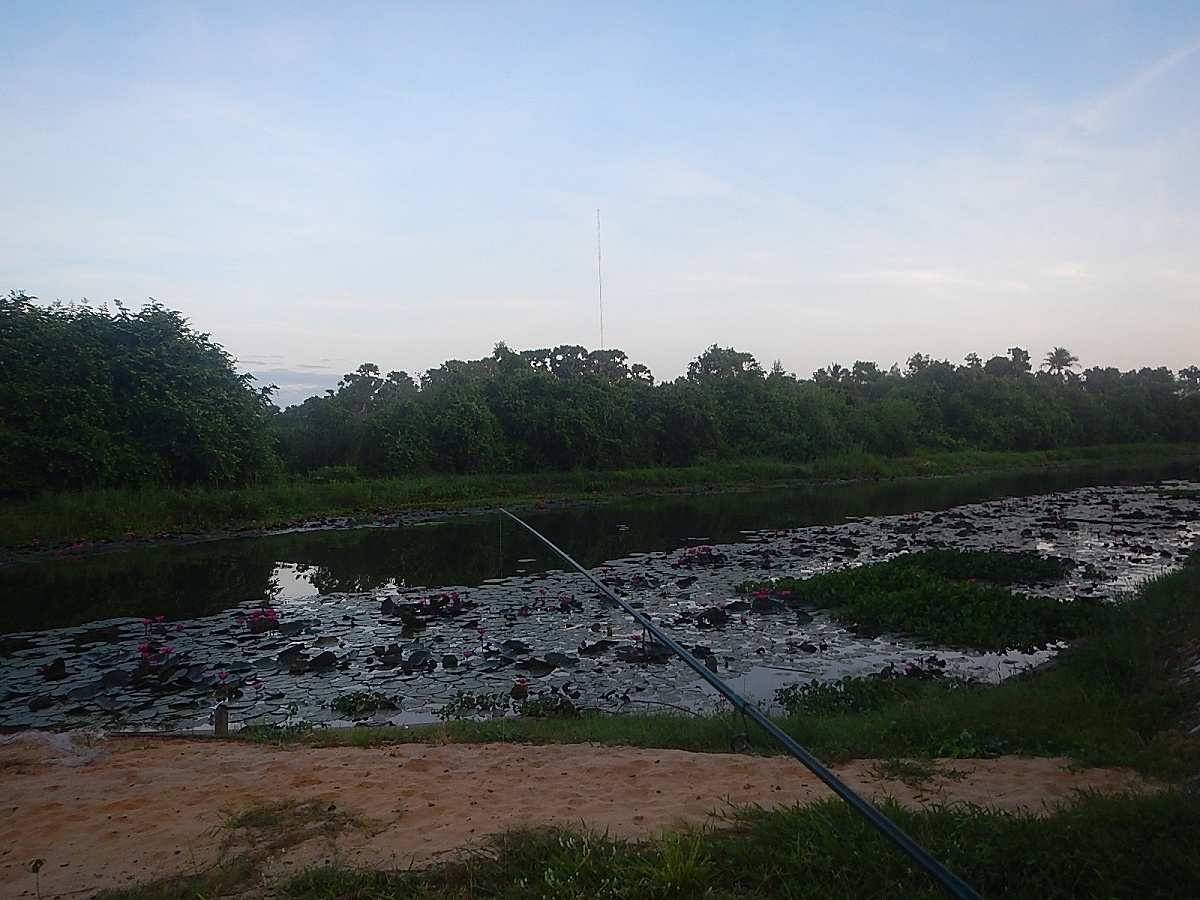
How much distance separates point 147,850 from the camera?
176 inches

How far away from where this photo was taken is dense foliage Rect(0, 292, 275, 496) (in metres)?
21.2

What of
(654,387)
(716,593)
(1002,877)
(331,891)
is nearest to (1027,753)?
(1002,877)

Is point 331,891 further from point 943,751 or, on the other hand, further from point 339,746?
point 943,751

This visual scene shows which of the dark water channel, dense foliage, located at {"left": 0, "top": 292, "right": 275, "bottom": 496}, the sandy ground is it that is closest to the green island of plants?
the sandy ground

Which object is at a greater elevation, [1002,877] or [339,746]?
[1002,877]

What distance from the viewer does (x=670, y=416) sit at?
41969mm

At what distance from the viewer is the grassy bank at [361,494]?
66.8ft

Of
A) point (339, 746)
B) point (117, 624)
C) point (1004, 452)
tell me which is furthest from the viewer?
point (1004, 452)

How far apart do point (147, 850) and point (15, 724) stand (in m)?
4.42

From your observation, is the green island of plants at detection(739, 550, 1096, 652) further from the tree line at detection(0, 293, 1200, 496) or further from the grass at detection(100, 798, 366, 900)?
the tree line at detection(0, 293, 1200, 496)

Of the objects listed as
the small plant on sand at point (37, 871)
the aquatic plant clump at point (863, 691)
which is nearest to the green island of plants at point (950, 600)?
the aquatic plant clump at point (863, 691)

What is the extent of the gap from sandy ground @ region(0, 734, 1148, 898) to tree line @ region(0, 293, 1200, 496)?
18.6 m

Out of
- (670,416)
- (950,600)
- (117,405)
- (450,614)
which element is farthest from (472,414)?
(950,600)

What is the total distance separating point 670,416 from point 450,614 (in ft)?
101
